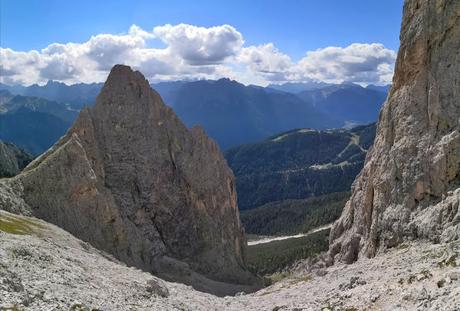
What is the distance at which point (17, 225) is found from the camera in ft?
200

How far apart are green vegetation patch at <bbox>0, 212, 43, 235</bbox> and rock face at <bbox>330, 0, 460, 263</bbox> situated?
45.0 meters

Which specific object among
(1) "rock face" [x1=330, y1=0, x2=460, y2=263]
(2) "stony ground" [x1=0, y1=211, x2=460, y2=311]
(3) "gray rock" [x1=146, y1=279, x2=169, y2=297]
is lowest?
(3) "gray rock" [x1=146, y1=279, x2=169, y2=297]

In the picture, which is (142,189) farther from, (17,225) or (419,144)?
(419,144)

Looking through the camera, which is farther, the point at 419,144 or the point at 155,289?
the point at 419,144

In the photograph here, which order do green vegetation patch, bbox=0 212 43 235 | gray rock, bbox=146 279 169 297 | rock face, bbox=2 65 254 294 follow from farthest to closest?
rock face, bbox=2 65 254 294, green vegetation patch, bbox=0 212 43 235, gray rock, bbox=146 279 169 297

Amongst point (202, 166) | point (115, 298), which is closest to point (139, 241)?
point (202, 166)

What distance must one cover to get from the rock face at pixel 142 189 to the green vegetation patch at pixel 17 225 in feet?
39.2

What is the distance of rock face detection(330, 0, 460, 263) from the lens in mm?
54625

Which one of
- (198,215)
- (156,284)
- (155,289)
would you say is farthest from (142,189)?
(155,289)

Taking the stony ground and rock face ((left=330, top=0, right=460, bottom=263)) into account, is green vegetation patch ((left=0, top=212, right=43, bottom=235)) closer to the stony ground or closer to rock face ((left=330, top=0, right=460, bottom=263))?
the stony ground

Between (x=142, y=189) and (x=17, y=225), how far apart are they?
156ft

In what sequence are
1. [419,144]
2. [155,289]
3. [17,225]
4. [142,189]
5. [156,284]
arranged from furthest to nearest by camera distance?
[142,189] → [17,225] → [419,144] → [156,284] → [155,289]

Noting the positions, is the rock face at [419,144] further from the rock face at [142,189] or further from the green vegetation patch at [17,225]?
the green vegetation patch at [17,225]

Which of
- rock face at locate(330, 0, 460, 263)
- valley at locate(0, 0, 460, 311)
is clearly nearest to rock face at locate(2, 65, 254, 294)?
valley at locate(0, 0, 460, 311)
